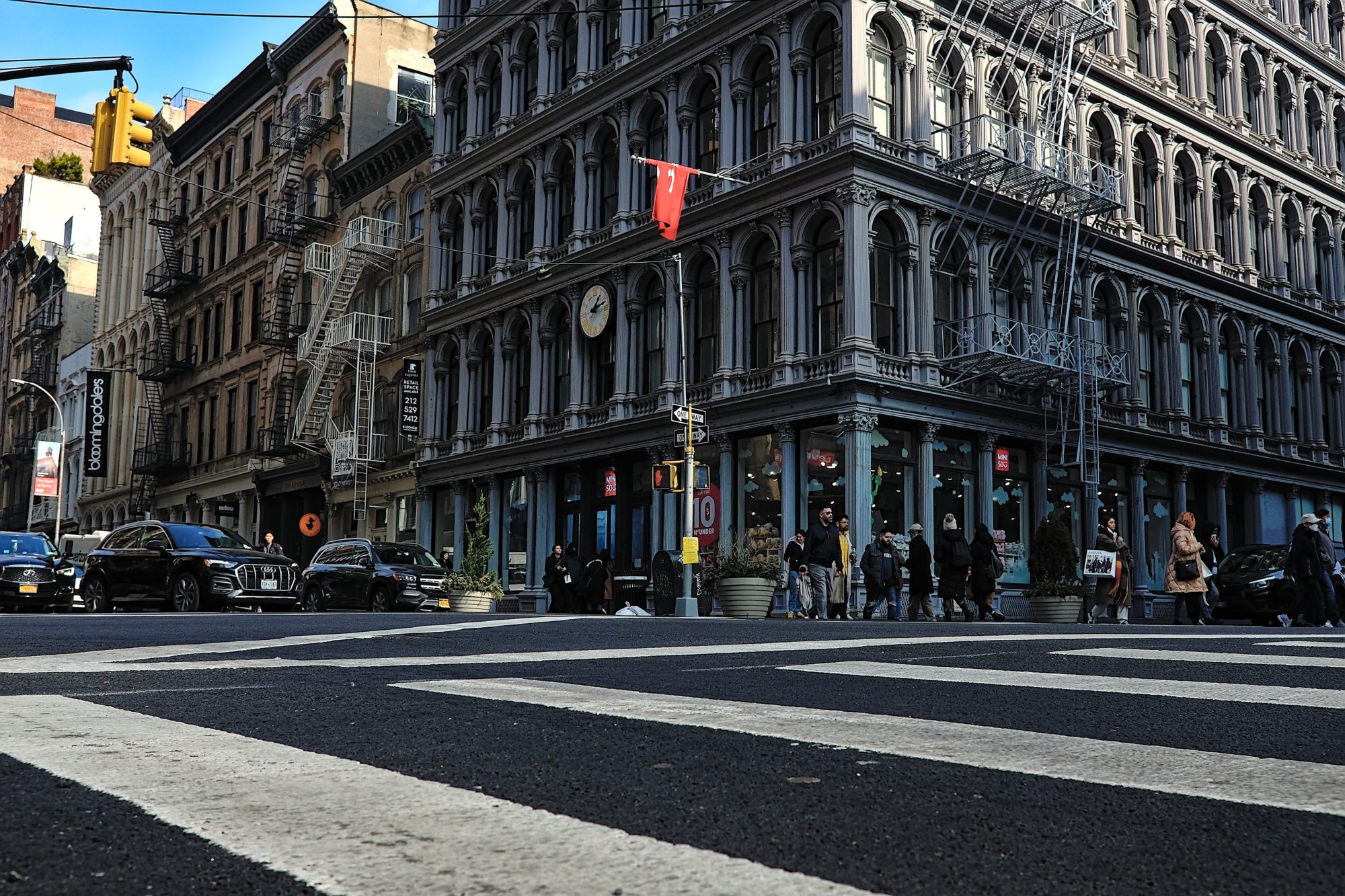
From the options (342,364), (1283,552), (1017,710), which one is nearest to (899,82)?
(1283,552)

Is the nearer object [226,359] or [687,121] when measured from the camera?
[687,121]

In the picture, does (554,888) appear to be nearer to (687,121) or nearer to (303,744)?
(303,744)

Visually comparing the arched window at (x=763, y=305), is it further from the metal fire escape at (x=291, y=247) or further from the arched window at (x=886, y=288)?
the metal fire escape at (x=291, y=247)

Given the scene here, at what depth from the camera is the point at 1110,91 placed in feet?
116

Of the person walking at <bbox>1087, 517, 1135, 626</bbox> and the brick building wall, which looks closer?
the person walking at <bbox>1087, 517, 1135, 626</bbox>

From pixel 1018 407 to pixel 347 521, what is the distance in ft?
84.5

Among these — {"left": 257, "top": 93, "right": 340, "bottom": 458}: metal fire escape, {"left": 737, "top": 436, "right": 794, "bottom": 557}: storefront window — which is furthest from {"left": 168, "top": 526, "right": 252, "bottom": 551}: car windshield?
{"left": 257, "top": 93, "right": 340, "bottom": 458}: metal fire escape

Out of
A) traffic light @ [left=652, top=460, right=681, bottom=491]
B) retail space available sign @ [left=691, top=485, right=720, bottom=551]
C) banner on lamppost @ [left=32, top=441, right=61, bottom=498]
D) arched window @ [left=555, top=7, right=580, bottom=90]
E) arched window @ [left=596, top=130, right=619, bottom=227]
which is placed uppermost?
arched window @ [left=555, top=7, right=580, bottom=90]

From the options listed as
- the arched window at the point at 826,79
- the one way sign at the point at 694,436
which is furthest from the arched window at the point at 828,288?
the one way sign at the point at 694,436

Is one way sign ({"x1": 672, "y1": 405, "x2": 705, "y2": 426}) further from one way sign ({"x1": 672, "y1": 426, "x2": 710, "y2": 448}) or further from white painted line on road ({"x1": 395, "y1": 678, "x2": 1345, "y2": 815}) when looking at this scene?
white painted line on road ({"x1": 395, "y1": 678, "x2": 1345, "y2": 815})

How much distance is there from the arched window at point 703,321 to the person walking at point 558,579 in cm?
576

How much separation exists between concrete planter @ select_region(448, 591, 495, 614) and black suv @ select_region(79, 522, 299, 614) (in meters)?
4.81

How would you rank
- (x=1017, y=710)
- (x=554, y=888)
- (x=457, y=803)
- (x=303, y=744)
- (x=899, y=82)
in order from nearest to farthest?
(x=554, y=888), (x=457, y=803), (x=303, y=744), (x=1017, y=710), (x=899, y=82)

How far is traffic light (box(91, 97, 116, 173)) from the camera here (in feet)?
55.8
